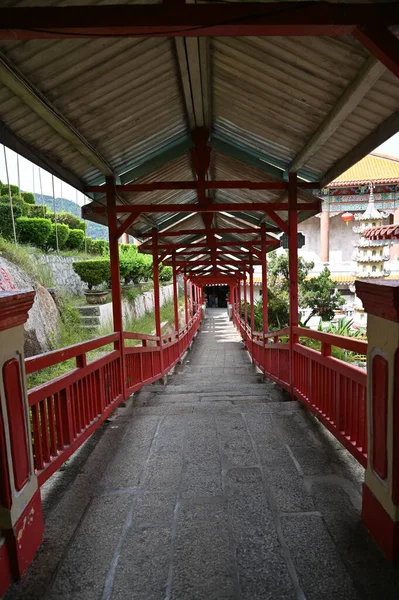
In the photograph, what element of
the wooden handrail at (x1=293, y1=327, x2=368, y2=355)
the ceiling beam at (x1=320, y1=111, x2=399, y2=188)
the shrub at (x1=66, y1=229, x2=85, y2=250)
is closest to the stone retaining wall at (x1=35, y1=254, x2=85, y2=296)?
the shrub at (x1=66, y1=229, x2=85, y2=250)

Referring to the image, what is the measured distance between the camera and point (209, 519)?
2.35 metres

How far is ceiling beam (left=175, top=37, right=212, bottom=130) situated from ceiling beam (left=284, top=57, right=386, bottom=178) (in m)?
1.13

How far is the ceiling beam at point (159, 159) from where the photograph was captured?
548 centimetres

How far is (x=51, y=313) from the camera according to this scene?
31.1 feet

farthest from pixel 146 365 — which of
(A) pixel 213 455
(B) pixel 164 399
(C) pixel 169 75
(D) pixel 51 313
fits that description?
(C) pixel 169 75

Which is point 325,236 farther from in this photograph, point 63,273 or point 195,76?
point 195,76

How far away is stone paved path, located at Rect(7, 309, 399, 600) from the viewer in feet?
6.08

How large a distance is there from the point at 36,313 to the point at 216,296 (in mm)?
34641

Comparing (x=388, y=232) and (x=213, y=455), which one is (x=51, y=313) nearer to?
(x=213, y=455)

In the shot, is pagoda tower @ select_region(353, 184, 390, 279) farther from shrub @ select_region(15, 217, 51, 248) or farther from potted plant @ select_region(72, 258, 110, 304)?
shrub @ select_region(15, 217, 51, 248)

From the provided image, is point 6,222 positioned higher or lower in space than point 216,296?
higher

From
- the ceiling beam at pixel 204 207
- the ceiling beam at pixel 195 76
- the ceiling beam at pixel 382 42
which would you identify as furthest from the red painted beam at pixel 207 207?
the ceiling beam at pixel 382 42

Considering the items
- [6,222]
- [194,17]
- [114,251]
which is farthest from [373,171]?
[194,17]

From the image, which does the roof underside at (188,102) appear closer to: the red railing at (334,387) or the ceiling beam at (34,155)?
the ceiling beam at (34,155)
